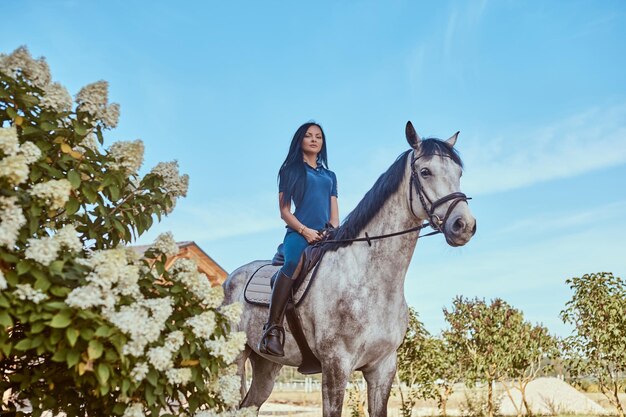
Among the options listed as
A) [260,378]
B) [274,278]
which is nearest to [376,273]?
[274,278]

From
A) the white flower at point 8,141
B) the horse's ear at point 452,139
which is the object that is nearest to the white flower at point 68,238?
the white flower at point 8,141

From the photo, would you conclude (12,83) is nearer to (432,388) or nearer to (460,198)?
(460,198)

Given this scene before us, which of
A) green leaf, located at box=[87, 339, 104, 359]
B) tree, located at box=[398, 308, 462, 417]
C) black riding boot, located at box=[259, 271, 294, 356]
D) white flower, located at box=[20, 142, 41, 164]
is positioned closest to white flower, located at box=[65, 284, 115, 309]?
green leaf, located at box=[87, 339, 104, 359]

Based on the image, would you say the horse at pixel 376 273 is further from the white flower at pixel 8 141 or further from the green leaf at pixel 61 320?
the white flower at pixel 8 141

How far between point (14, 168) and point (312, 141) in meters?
3.27

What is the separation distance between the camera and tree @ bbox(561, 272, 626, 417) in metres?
16.0

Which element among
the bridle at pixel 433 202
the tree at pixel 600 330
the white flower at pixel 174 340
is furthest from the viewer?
the tree at pixel 600 330

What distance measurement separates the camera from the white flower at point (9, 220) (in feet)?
12.4

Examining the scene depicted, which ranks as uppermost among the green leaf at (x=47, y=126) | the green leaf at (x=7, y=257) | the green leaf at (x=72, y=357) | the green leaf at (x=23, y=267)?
the green leaf at (x=47, y=126)

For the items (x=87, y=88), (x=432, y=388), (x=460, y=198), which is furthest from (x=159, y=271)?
(x=432, y=388)

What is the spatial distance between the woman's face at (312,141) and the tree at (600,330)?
12.7 m

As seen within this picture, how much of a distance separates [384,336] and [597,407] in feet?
70.0

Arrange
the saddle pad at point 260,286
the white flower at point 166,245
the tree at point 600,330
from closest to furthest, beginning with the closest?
the white flower at point 166,245
the saddle pad at point 260,286
the tree at point 600,330

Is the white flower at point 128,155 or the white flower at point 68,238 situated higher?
the white flower at point 128,155
